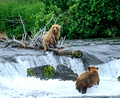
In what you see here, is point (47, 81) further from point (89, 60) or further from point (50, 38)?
point (50, 38)

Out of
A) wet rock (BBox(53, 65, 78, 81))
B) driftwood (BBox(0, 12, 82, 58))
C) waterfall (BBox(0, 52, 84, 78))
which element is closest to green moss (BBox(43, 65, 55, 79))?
wet rock (BBox(53, 65, 78, 81))

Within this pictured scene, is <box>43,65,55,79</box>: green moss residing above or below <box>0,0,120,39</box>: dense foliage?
above

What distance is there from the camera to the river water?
7.62 meters

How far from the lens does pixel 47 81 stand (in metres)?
9.30

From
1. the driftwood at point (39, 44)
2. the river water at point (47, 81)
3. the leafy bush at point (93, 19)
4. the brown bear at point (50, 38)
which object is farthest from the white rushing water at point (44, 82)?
the leafy bush at point (93, 19)

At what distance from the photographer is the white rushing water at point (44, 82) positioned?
7.63 metres

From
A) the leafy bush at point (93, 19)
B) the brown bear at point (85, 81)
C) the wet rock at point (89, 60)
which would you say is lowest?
the leafy bush at point (93, 19)

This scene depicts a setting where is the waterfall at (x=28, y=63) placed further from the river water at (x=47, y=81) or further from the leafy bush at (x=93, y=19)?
the leafy bush at (x=93, y=19)

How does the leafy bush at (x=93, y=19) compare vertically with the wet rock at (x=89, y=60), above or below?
below

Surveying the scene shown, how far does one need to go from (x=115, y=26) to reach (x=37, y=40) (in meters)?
9.96

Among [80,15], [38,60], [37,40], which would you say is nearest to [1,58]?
[38,60]

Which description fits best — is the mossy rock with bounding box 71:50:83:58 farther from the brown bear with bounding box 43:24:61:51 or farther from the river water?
the brown bear with bounding box 43:24:61:51

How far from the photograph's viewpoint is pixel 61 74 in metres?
9.31

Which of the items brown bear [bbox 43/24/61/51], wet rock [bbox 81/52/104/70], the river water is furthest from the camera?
brown bear [bbox 43/24/61/51]
